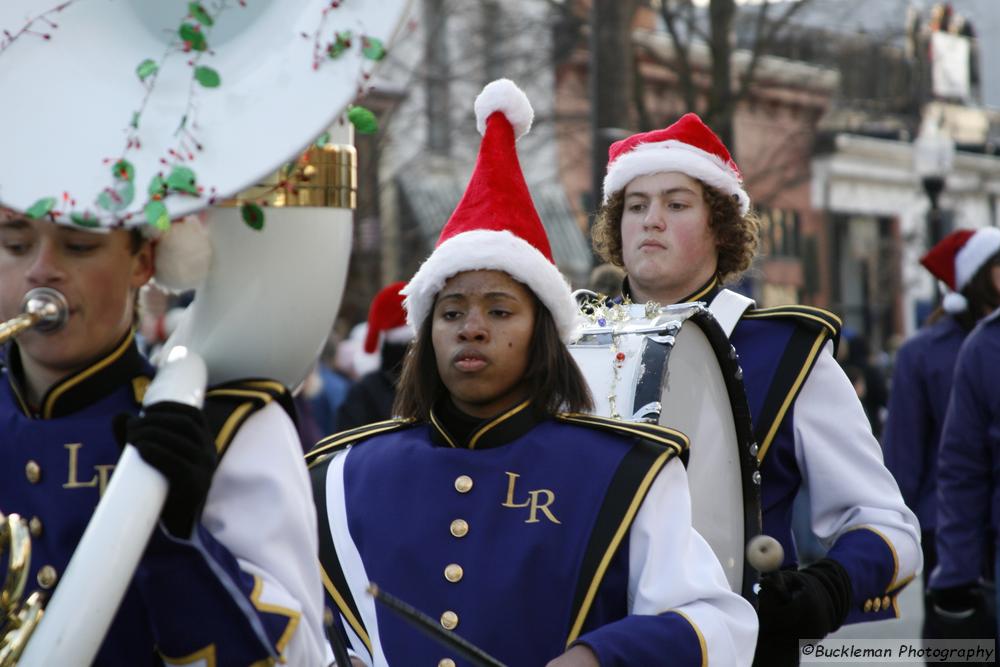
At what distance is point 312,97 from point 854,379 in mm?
13251

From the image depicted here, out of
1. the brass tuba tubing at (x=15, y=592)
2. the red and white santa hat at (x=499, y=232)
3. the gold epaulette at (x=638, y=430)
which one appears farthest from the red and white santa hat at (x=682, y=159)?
the brass tuba tubing at (x=15, y=592)

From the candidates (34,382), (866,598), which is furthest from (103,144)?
(866,598)

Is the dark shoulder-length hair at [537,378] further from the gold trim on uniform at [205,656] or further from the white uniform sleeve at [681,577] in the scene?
the gold trim on uniform at [205,656]

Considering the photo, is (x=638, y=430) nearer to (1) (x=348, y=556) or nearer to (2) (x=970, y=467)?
(1) (x=348, y=556)

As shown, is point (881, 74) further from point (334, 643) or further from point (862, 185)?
point (334, 643)

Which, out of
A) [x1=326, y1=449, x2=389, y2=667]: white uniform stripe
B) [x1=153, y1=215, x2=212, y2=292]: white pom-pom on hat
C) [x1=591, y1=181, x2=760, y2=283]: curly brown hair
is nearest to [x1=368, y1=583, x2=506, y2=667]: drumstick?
[x1=326, y1=449, x2=389, y2=667]: white uniform stripe

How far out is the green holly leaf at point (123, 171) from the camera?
257 centimetres

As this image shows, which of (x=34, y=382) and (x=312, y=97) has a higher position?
(x=312, y=97)

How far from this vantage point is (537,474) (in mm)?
3516

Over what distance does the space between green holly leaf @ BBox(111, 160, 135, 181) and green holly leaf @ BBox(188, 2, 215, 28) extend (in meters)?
0.27

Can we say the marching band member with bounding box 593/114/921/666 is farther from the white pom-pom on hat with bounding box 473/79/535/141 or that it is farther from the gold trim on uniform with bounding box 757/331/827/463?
the white pom-pom on hat with bounding box 473/79/535/141

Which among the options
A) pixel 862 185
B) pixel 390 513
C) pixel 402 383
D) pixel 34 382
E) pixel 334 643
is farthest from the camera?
pixel 862 185

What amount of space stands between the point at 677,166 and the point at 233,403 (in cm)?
227

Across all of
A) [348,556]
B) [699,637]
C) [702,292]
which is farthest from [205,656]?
[702,292]
